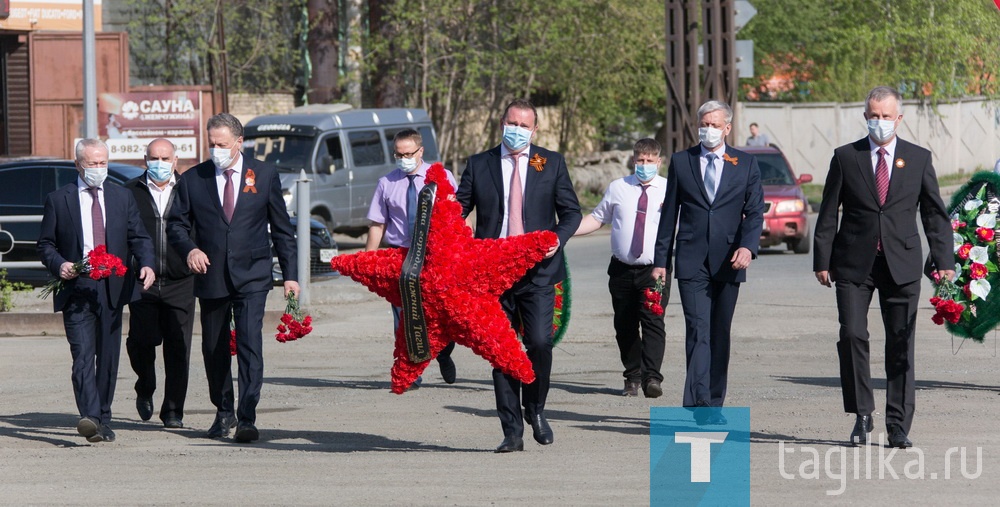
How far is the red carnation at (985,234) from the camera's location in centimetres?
1027

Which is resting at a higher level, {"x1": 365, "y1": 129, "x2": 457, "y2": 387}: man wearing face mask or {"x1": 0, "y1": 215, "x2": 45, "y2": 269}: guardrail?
{"x1": 365, "y1": 129, "x2": 457, "y2": 387}: man wearing face mask

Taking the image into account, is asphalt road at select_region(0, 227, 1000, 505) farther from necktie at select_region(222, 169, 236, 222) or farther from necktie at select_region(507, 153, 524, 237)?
necktie at select_region(222, 169, 236, 222)

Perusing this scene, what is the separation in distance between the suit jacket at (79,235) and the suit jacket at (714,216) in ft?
10.5

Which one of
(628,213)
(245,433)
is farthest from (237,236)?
(628,213)

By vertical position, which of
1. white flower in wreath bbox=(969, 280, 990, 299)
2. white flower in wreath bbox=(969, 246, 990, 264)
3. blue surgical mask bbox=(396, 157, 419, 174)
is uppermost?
blue surgical mask bbox=(396, 157, 419, 174)

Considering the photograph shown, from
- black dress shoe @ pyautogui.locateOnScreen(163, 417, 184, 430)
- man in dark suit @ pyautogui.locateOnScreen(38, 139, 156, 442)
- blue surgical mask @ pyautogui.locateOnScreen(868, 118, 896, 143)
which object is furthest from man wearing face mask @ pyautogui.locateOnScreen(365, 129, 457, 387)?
blue surgical mask @ pyautogui.locateOnScreen(868, 118, 896, 143)

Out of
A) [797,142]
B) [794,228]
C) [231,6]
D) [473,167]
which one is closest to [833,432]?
[473,167]

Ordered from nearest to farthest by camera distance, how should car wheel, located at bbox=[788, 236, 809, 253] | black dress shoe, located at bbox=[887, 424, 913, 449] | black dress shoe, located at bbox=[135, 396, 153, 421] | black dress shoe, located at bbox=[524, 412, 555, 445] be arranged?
black dress shoe, located at bbox=[887, 424, 913, 449] → black dress shoe, located at bbox=[524, 412, 555, 445] → black dress shoe, located at bbox=[135, 396, 153, 421] → car wheel, located at bbox=[788, 236, 809, 253]

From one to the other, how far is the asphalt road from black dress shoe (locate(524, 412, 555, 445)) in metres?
0.07

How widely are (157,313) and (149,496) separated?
2.73m

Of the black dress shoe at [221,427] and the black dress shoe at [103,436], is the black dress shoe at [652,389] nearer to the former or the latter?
the black dress shoe at [221,427]

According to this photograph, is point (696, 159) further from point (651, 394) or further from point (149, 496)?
point (149, 496)

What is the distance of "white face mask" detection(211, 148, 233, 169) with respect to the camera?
908cm

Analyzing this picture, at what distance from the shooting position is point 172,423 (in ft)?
32.1
